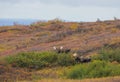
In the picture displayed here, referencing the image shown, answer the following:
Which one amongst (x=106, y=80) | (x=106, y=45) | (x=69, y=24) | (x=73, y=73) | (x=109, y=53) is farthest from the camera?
(x=69, y=24)

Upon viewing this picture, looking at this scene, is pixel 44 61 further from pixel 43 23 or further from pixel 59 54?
pixel 43 23

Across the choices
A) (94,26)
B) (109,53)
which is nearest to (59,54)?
(109,53)

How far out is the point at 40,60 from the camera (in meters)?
33.8

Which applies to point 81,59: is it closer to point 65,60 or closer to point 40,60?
point 65,60

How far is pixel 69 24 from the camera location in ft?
176

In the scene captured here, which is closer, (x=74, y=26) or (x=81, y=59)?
(x=81, y=59)

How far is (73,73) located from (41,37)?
71.1 ft

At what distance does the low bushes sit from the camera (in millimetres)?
32781

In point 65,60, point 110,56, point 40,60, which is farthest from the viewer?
point 40,60

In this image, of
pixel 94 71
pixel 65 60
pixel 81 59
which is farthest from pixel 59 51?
pixel 94 71

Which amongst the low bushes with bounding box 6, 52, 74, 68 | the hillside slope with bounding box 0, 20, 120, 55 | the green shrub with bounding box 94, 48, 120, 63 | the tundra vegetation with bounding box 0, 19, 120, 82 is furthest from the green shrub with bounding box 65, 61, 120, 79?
the hillside slope with bounding box 0, 20, 120, 55

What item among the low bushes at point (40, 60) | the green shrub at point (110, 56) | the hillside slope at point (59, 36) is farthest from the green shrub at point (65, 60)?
the hillside slope at point (59, 36)

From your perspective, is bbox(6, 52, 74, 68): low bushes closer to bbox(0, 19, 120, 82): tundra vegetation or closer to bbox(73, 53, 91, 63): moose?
bbox(0, 19, 120, 82): tundra vegetation

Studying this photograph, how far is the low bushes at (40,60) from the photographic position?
32.8m
